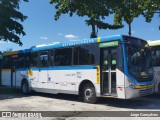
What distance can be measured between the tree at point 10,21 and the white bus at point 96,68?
299 inches

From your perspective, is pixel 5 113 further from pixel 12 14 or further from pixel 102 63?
pixel 12 14

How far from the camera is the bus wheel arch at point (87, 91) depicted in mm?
14035

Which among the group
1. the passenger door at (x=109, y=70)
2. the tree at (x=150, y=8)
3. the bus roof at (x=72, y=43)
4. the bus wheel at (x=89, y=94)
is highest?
the tree at (x=150, y=8)

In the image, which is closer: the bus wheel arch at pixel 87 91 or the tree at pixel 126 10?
the bus wheel arch at pixel 87 91

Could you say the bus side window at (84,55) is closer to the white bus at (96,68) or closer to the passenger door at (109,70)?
the white bus at (96,68)

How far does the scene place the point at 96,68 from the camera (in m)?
13.7

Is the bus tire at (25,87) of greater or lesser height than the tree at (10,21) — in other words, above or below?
below

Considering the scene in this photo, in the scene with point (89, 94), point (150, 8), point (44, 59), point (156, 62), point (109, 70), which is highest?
point (150, 8)

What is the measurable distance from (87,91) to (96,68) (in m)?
1.29

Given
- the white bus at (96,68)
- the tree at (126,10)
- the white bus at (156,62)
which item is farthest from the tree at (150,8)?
the white bus at (96,68)

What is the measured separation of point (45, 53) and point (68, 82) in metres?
2.73

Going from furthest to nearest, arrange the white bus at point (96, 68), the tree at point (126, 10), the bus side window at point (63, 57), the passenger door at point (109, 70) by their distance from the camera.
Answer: the tree at point (126, 10)
the bus side window at point (63, 57)
the passenger door at point (109, 70)
the white bus at point (96, 68)

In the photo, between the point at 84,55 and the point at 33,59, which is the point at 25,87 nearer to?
the point at 33,59

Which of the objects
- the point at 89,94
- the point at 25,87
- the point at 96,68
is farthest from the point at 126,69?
the point at 25,87
